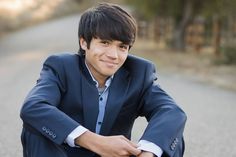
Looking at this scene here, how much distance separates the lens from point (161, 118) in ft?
10.3

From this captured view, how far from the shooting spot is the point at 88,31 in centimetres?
317

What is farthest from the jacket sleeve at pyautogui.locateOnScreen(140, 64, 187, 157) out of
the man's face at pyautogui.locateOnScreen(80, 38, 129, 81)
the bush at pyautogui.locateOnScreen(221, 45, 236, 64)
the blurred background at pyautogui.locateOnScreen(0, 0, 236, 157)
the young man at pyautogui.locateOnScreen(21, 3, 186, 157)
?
the bush at pyautogui.locateOnScreen(221, 45, 236, 64)

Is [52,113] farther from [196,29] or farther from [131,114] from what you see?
[196,29]

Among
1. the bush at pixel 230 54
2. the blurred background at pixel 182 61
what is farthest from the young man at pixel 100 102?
the bush at pixel 230 54

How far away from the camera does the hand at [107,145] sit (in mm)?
2881

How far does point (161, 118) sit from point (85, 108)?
445 mm

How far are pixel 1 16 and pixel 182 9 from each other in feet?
39.2

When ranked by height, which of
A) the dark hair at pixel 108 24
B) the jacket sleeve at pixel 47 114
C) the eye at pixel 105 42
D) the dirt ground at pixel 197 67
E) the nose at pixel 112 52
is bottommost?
the dirt ground at pixel 197 67

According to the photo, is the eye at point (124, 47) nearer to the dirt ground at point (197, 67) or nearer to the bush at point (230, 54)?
the dirt ground at point (197, 67)

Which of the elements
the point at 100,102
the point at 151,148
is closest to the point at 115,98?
the point at 100,102

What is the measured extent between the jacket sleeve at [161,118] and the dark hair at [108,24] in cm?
34

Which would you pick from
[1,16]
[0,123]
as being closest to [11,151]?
[0,123]

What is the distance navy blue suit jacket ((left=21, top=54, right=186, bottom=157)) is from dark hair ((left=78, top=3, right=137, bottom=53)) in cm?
26

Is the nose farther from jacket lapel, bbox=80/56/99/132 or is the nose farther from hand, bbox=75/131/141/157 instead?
hand, bbox=75/131/141/157
